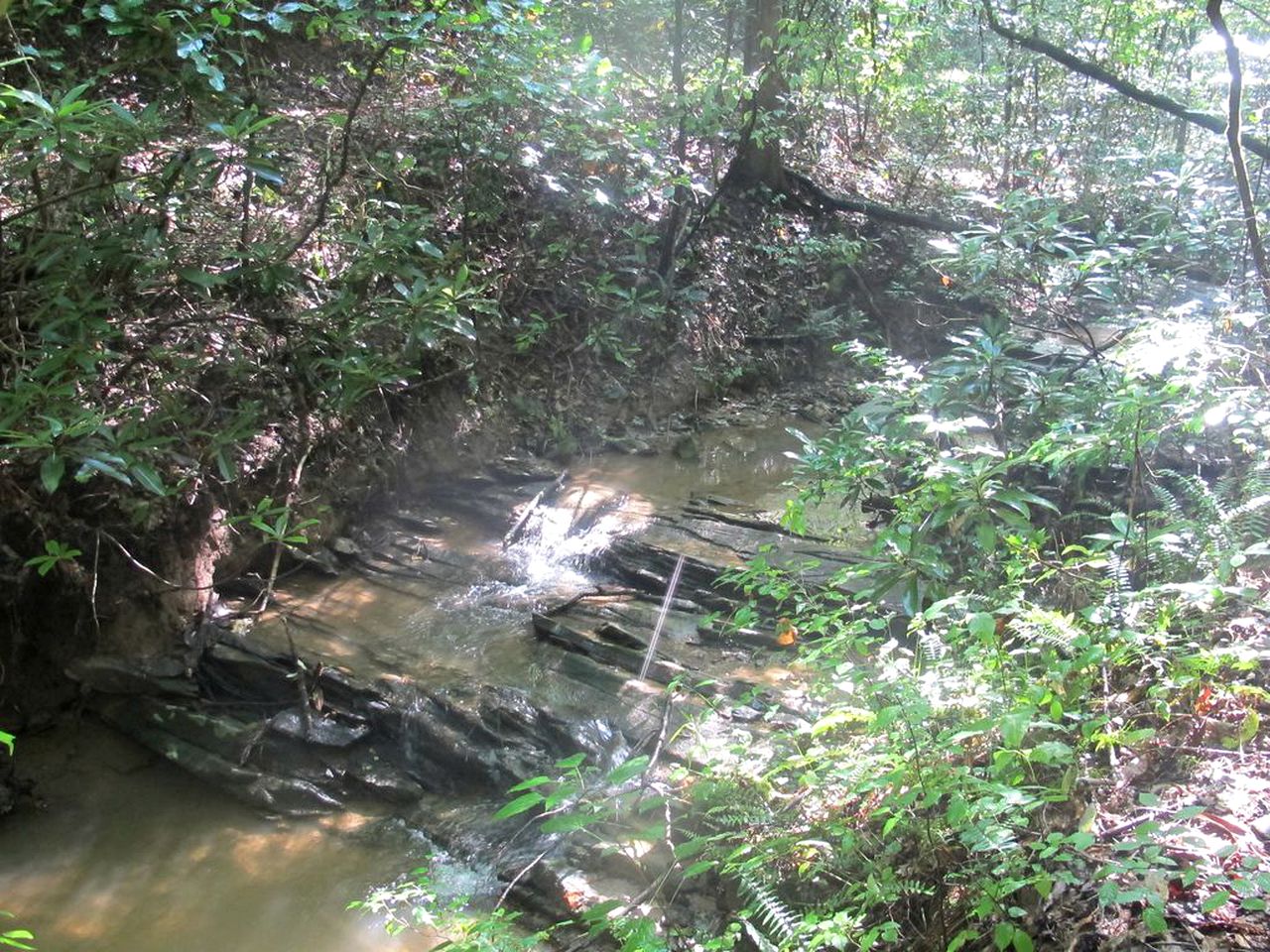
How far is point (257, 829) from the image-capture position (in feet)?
14.0

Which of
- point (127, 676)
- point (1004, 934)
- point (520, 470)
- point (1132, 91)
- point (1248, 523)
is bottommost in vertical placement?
point (127, 676)

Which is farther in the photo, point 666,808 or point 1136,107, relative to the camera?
point 1136,107

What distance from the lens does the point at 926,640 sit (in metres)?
3.18

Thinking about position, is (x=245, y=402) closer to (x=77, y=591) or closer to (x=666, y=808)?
(x=77, y=591)

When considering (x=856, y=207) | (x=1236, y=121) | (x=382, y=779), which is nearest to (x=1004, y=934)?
(x=382, y=779)

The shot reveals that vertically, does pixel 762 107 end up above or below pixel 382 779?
above

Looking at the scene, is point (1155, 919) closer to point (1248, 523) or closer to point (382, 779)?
point (1248, 523)

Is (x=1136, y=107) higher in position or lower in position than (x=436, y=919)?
higher

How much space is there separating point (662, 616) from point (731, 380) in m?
3.99

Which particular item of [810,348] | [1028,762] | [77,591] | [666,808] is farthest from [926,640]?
[810,348]

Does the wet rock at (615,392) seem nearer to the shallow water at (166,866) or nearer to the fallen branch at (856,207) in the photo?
the fallen branch at (856,207)

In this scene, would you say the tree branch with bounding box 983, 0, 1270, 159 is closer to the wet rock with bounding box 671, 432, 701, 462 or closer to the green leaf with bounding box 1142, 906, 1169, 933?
the wet rock with bounding box 671, 432, 701, 462

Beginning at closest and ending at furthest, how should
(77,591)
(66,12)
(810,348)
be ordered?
(77,591)
(66,12)
(810,348)

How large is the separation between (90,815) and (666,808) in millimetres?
2927
